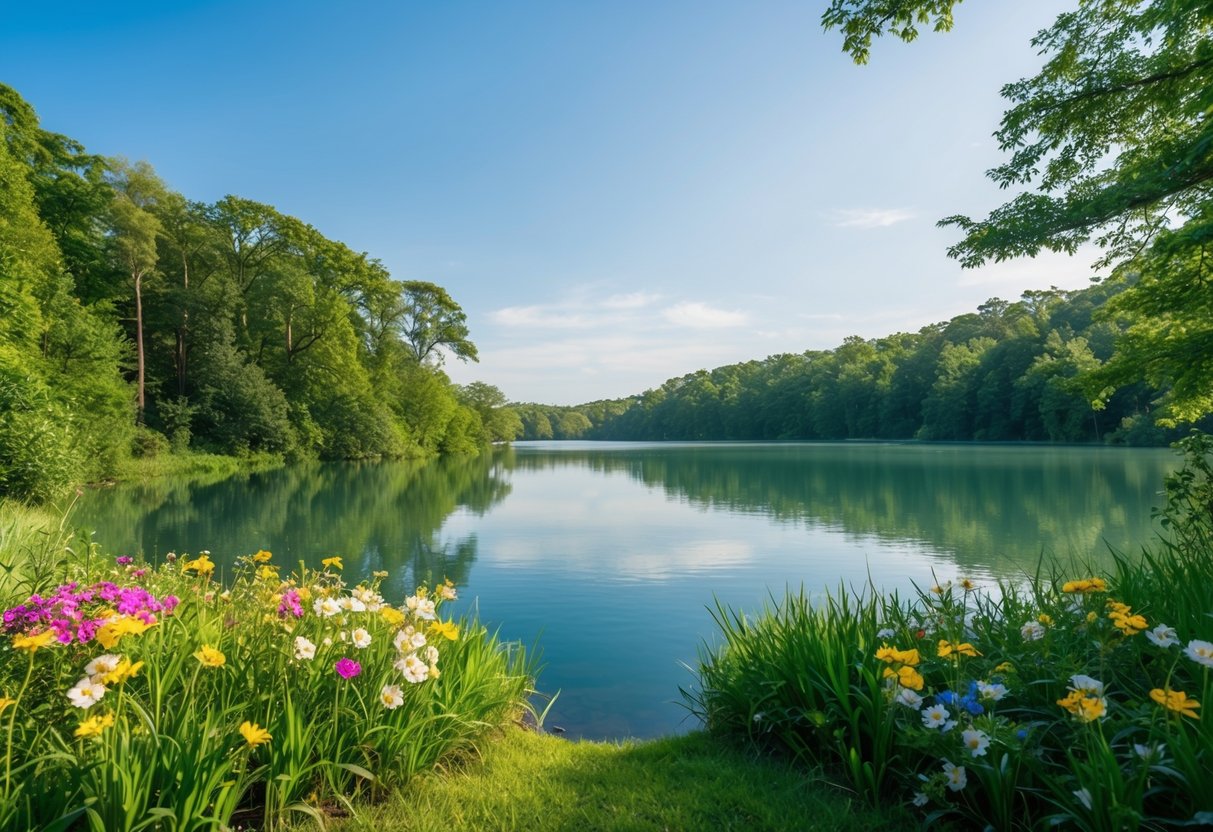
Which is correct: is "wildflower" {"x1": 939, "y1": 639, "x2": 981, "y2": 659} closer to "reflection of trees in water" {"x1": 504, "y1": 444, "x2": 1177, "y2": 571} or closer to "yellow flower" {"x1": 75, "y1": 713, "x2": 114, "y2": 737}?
"yellow flower" {"x1": 75, "y1": 713, "x2": 114, "y2": 737}

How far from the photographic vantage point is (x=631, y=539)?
40.2ft

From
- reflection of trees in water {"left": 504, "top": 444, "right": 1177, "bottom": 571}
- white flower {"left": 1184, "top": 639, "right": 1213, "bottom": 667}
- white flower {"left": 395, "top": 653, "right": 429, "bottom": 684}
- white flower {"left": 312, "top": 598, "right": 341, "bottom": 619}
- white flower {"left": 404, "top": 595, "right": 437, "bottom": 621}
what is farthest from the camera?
reflection of trees in water {"left": 504, "top": 444, "right": 1177, "bottom": 571}

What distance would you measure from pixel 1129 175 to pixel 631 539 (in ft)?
29.1

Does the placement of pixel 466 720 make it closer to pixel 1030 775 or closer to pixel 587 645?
pixel 1030 775

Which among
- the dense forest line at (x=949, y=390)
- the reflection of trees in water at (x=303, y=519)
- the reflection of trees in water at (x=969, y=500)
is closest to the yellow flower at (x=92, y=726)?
the reflection of trees in water at (x=303, y=519)

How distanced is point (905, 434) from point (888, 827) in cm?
7495

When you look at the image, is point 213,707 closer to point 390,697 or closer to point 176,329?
point 390,697

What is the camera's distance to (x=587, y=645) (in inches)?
240

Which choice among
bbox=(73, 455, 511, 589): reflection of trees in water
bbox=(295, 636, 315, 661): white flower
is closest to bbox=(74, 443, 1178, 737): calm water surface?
bbox=(73, 455, 511, 589): reflection of trees in water

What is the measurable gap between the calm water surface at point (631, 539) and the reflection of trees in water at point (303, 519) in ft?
0.23

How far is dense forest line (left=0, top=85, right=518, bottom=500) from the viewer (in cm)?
1500

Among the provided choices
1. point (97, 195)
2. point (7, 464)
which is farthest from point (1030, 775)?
point (97, 195)

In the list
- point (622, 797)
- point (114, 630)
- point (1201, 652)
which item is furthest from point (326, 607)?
point (1201, 652)

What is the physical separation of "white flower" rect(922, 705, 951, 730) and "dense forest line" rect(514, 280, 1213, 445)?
8.37 metres
